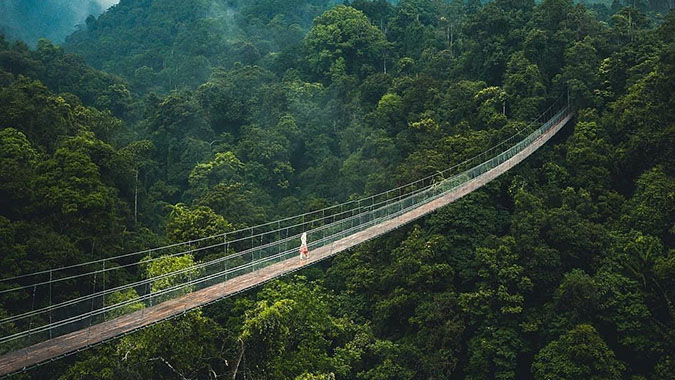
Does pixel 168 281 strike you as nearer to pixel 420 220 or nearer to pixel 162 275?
pixel 162 275

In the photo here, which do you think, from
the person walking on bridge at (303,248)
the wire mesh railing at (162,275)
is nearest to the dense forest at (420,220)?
the wire mesh railing at (162,275)

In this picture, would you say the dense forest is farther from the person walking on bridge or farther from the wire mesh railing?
the person walking on bridge

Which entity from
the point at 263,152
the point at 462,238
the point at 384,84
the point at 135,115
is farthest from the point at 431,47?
the point at 462,238

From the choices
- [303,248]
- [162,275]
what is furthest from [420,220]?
[162,275]

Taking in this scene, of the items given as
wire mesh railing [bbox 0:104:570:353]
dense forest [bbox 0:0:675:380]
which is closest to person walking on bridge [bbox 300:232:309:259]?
wire mesh railing [bbox 0:104:570:353]

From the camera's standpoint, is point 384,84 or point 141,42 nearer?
point 384,84

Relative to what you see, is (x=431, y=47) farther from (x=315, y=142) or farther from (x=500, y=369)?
(x=500, y=369)

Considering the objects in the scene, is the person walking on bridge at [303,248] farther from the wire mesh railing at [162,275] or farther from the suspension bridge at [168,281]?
the wire mesh railing at [162,275]
